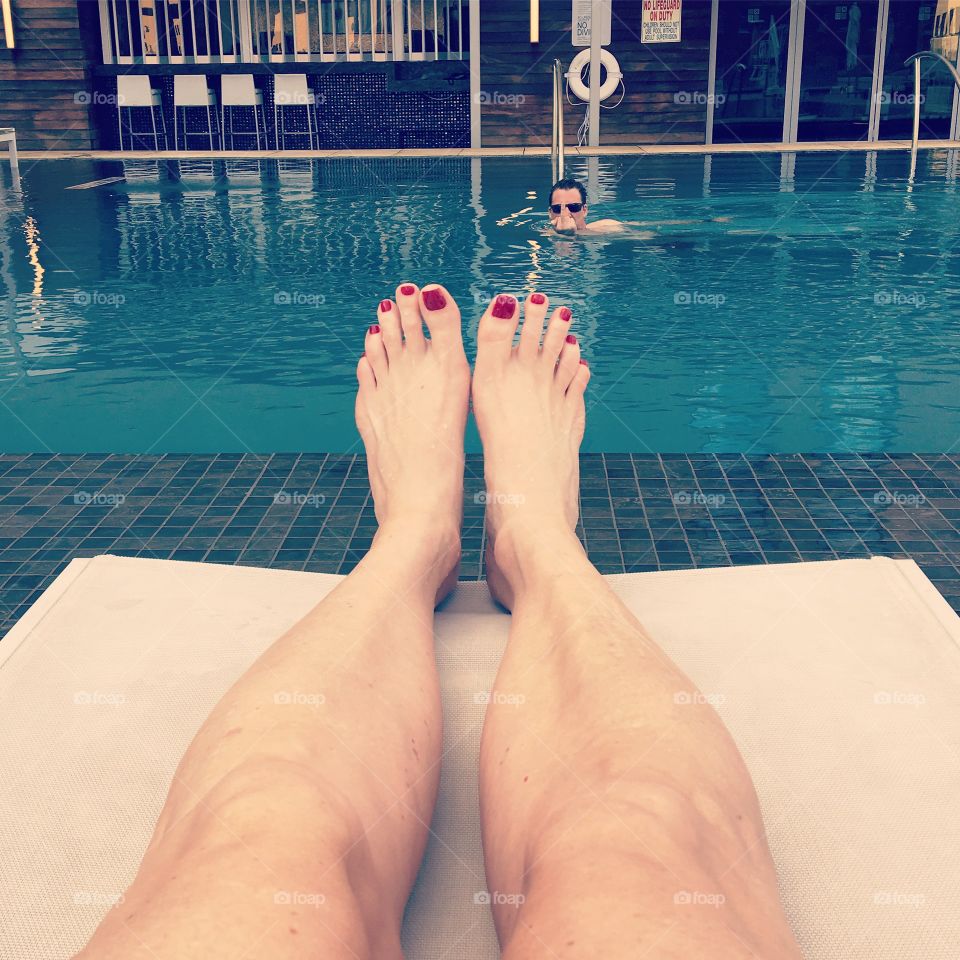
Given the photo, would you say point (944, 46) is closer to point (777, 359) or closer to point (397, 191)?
point (397, 191)

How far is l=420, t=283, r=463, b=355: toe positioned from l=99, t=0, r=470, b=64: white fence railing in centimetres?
1264

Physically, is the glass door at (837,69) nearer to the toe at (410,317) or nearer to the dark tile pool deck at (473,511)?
the dark tile pool deck at (473,511)

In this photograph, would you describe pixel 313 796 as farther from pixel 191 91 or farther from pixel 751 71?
pixel 751 71

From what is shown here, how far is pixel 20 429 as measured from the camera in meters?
3.90

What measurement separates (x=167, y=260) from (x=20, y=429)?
327cm

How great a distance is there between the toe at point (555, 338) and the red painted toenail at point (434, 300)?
221mm

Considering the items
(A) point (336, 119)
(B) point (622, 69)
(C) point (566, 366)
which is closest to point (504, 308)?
(C) point (566, 366)

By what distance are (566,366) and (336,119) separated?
12.5 m

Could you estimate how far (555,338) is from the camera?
214 centimetres

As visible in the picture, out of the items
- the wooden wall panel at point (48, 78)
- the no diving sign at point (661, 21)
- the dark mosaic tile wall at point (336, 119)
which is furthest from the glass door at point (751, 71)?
the wooden wall panel at point (48, 78)

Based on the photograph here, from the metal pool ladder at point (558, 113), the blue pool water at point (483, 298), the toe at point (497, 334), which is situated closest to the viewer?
the toe at point (497, 334)

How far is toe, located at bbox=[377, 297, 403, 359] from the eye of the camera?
2.18 m

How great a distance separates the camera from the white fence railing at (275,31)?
13.7 m

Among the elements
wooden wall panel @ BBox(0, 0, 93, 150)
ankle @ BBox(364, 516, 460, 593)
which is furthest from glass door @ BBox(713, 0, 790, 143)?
ankle @ BBox(364, 516, 460, 593)
